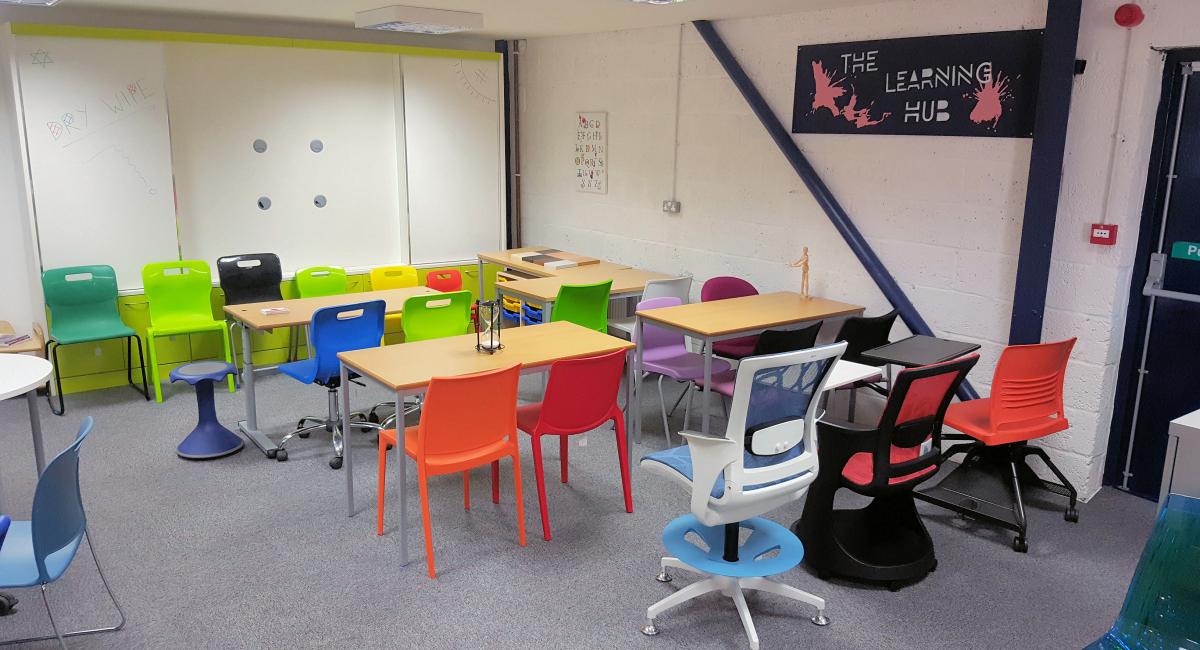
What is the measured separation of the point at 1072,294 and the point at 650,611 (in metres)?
2.71

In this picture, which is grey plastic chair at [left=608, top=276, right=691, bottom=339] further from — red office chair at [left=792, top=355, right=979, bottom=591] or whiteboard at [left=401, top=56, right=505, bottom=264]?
red office chair at [left=792, top=355, right=979, bottom=591]

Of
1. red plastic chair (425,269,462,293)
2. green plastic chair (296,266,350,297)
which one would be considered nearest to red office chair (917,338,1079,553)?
red plastic chair (425,269,462,293)

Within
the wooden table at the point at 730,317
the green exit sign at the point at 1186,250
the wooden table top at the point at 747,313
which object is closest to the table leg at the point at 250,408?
the wooden table at the point at 730,317

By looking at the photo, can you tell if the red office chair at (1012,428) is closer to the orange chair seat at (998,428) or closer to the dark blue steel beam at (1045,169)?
the orange chair seat at (998,428)

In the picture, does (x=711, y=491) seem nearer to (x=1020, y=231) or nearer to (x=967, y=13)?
(x=1020, y=231)

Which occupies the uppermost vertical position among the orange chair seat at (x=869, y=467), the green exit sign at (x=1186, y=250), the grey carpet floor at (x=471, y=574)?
the green exit sign at (x=1186, y=250)

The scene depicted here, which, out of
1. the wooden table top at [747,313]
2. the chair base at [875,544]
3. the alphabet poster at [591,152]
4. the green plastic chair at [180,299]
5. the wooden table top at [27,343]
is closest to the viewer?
the chair base at [875,544]

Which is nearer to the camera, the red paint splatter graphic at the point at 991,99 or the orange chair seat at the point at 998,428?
the orange chair seat at the point at 998,428

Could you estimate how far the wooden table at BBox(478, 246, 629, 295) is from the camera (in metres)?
6.54

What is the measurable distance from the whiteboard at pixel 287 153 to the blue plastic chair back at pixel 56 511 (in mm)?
3980

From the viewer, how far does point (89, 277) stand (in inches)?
228

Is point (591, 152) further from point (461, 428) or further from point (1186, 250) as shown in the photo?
point (1186, 250)

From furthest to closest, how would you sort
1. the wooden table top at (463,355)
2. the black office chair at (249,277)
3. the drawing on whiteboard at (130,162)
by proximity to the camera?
the black office chair at (249,277)
the drawing on whiteboard at (130,162)
the wooden table top at (463,355)

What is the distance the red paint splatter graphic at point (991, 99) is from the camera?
4375 millimetres
